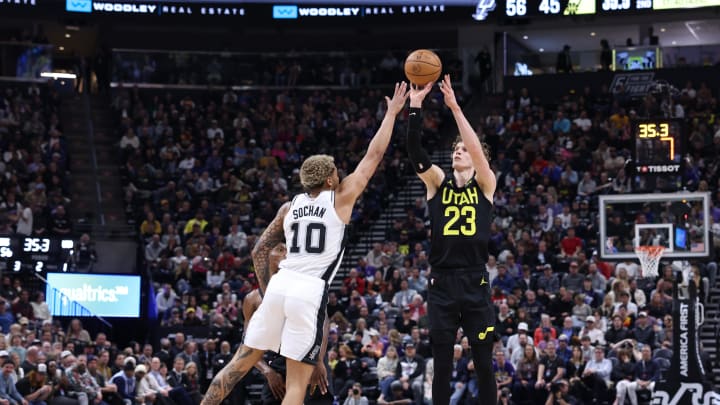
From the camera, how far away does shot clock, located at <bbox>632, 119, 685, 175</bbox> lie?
851 inches

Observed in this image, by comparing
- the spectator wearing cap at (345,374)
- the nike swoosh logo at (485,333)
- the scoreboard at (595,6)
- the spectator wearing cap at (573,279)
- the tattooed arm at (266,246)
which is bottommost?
the spectator wearing cap at (345,374)

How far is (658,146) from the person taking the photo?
2184 cm

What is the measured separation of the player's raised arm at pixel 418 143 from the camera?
9.35m

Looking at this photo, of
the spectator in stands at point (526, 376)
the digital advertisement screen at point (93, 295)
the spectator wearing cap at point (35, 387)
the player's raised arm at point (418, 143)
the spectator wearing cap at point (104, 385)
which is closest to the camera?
the player's raised arm at point (418, 143)

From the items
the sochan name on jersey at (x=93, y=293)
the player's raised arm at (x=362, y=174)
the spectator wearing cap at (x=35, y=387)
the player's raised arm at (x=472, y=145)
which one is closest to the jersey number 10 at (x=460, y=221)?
the player's raised arm at (x=472, y=145)

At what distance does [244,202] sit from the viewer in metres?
30.7

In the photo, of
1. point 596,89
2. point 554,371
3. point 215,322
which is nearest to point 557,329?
point 554,371

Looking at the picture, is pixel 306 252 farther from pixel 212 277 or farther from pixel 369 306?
pixel 212 277

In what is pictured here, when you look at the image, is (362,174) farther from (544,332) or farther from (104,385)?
(544,332)

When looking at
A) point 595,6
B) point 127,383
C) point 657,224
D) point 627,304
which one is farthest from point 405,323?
point 595,6

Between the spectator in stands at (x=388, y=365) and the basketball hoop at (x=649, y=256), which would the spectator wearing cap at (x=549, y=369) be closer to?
the basketball hoop at (x=649, y=256)

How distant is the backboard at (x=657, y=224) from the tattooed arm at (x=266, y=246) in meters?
12.7

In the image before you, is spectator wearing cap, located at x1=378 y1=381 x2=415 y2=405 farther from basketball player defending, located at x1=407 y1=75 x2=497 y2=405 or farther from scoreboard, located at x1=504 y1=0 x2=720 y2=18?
scoreboard, located at x1=504 y1=0 x2=720 y2=18

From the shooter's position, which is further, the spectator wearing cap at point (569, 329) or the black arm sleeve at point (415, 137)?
the spectator wearing cap at point (569, 329)
